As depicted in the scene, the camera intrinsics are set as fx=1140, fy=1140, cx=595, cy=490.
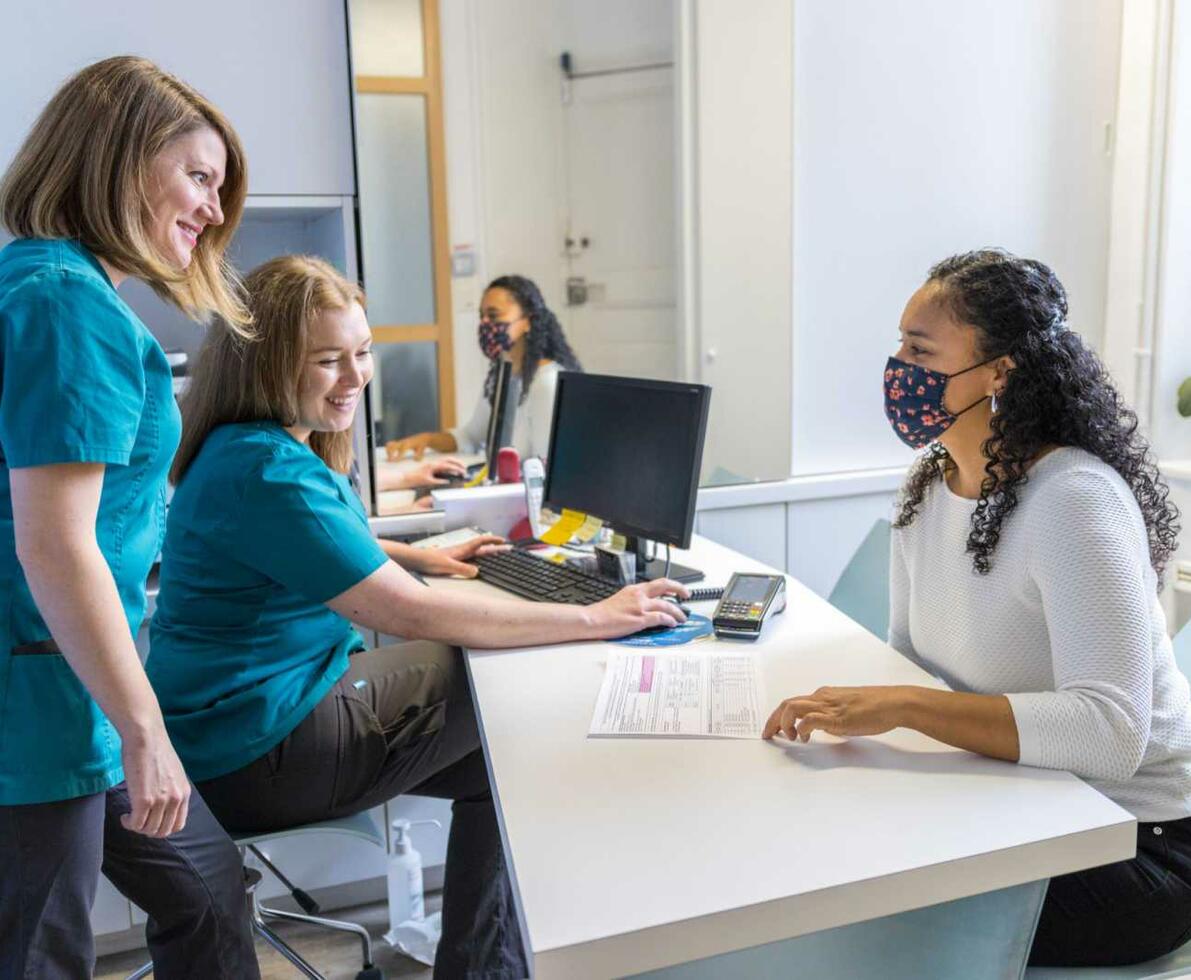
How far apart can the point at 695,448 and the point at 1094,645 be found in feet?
2.87

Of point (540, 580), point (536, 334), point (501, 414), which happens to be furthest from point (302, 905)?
point (536, 334)

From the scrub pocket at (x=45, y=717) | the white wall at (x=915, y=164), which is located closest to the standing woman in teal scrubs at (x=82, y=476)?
the scrub pocket at (x=45, y=717)

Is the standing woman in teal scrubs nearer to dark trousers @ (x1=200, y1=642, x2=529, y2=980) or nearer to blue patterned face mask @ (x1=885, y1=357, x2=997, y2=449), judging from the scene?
dark trousers @ (x1=200, y1=642, x2=529, y2=980)

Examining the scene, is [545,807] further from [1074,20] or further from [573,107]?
[1074,20]

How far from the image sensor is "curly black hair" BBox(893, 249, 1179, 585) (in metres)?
1.50

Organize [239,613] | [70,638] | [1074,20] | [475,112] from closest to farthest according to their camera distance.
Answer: [70,638] < [239,613] < [475,112] < [1074,20]

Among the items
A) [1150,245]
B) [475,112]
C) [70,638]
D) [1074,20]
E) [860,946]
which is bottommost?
[860,946]

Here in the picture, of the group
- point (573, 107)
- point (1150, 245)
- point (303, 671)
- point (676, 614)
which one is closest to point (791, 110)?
point (573, 107)

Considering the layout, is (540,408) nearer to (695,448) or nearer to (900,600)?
(695,448)

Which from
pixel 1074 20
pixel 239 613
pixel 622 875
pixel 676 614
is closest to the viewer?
pixel 622 875

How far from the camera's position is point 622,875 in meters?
1.12

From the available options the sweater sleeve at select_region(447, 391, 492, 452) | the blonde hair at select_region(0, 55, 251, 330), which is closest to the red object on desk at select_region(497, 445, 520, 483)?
the sweater sleeve at select_region(447, 391, 492, 452)

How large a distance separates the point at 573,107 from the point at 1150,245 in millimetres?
1669

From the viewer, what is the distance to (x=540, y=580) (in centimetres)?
221
